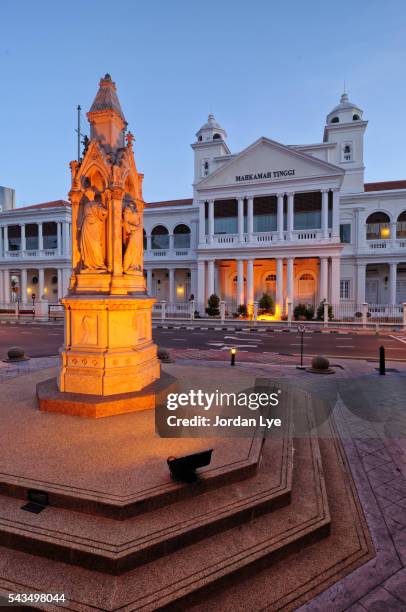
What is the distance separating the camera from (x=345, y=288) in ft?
112

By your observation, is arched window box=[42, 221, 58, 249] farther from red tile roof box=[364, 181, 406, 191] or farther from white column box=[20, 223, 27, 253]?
red tile roof box=[364, 181, 406, 191]

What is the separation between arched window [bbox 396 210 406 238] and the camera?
32.3m

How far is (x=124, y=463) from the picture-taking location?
389 centimetres

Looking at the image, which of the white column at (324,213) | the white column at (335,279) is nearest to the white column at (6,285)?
the white column at (324,213)

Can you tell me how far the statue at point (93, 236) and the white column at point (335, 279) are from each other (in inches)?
1043

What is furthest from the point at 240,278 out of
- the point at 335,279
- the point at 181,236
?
the point at 181,236

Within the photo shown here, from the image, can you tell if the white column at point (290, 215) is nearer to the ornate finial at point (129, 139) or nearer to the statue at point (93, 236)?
the ornate finial at point (129, 139)

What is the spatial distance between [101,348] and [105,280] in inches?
50.2

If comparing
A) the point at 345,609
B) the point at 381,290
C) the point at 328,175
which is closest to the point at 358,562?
the point at 345,609

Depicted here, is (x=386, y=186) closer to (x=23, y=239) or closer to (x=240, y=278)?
(x=240, y=278)

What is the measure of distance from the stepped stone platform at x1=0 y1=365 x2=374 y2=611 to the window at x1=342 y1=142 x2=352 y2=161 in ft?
129

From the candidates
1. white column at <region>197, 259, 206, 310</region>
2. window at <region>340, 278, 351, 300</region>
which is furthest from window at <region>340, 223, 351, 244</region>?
white column at <region>197, 259, 206, 310</region>

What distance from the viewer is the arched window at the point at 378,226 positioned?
3281cm

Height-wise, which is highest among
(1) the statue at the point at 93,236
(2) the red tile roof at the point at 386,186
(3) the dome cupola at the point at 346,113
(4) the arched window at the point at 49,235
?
(3) the dome cupola at the point at 346,113
